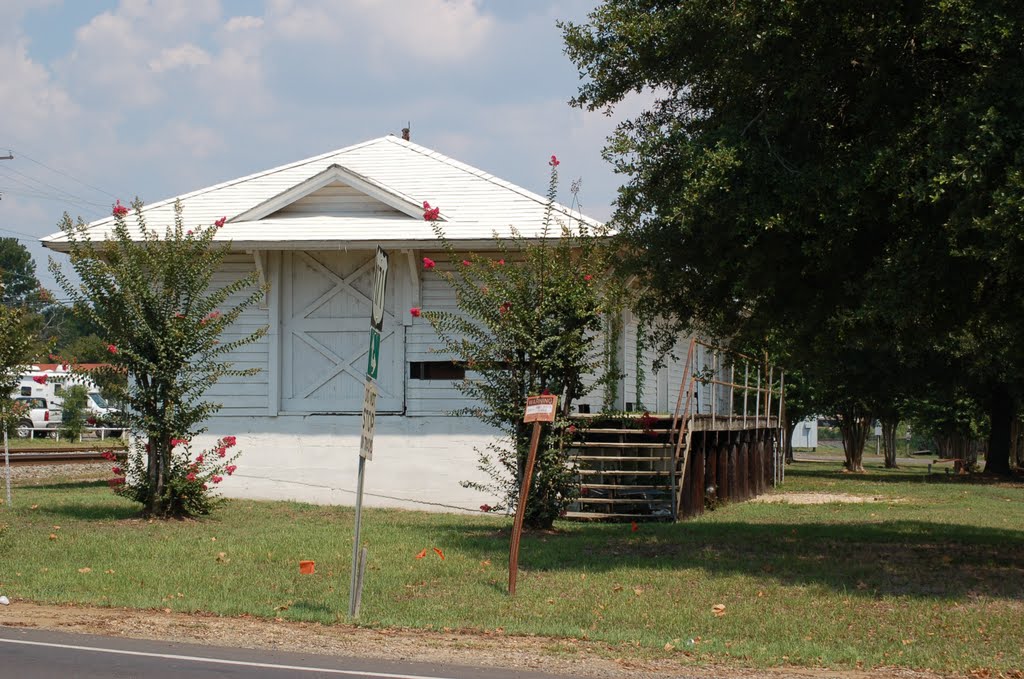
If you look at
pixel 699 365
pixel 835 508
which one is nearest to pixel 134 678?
pixel 835 508

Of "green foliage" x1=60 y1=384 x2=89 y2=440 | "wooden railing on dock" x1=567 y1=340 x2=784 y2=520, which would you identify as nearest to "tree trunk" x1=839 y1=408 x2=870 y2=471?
"wooden railing on dock" x1=567 y1=340 x2=784 y2=520

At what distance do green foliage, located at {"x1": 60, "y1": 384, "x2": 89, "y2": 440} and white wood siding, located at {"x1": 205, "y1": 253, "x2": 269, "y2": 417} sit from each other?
19.8m

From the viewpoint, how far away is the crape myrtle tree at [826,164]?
10852 mm

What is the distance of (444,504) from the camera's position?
2045 centimetres

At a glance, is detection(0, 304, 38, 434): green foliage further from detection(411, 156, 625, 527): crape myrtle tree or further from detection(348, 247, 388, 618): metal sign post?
detection(348, 247, 388, 618): metal sign post

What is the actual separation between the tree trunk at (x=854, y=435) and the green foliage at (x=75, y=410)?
30.8 m

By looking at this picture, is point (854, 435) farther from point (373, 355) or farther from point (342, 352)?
point (373, 355)

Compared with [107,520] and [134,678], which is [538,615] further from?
[107,520]

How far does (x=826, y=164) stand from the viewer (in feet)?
40.4

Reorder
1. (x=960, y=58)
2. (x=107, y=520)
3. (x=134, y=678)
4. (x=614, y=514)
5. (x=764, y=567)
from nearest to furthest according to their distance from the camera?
(x=134, y=678)
(x=960, y=58)
(x=764, y=567)
(x=107, y=520)
(x=614, y=514)

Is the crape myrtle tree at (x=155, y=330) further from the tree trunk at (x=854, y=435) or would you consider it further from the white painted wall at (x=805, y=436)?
the white painted wall at (x=805, y=436)

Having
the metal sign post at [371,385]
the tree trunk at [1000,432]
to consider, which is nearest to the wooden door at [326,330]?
the metal sign post at [371,385]

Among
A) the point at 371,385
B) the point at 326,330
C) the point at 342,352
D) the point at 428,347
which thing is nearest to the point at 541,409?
the point at 371,385

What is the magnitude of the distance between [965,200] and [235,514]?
11.7 meters
